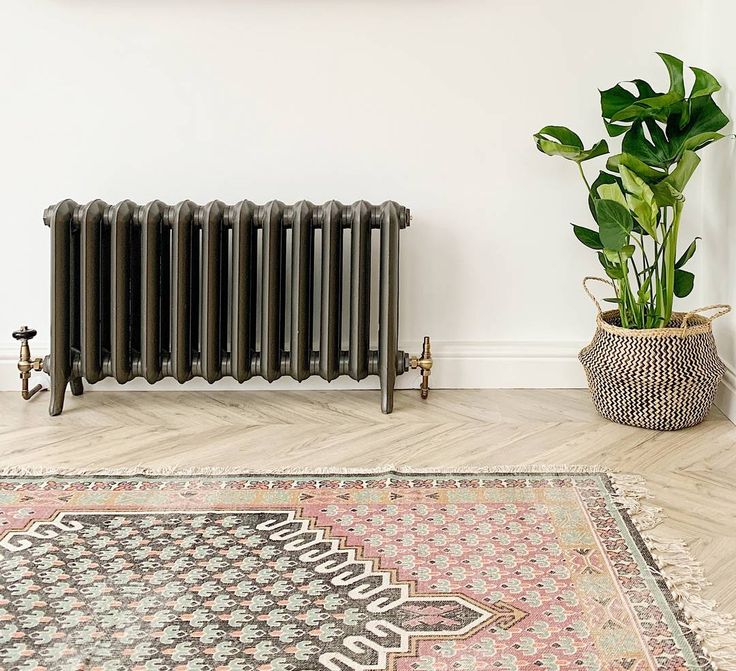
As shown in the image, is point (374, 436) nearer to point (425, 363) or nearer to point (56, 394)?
point (425, 363)

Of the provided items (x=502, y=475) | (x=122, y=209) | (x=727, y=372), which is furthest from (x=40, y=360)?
(x=727, y=372)

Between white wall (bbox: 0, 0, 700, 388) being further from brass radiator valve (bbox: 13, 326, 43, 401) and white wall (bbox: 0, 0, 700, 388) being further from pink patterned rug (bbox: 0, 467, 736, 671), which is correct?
pink patterned rug (bbox: 0, 467, 736, 671)

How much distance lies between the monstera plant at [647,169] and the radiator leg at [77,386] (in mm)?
1526

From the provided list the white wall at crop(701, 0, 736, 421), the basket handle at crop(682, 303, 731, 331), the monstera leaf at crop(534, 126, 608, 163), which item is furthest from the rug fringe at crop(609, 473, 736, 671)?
the monstera leaf at crop(534, 126, 608, 163)

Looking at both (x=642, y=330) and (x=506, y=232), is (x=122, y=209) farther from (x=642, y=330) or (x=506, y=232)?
(x=642, y=330)

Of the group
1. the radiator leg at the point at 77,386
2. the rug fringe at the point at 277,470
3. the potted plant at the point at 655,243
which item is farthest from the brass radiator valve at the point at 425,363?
the radiator leg at the point at 77,386

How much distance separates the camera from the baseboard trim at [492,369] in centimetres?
281

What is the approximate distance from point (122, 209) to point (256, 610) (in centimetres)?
137

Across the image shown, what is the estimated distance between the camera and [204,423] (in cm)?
246

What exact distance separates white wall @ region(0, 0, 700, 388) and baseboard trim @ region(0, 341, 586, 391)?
255 mm

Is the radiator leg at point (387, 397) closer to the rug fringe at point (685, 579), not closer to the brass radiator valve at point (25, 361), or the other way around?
the rug fringe at point (685, 579)

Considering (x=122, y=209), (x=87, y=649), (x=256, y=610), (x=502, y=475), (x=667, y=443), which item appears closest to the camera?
(x=87, y=649)

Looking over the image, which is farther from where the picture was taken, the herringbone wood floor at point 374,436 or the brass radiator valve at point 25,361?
the brass radiator valve at point 25,361

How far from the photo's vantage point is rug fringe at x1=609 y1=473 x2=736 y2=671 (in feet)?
4.54
